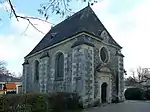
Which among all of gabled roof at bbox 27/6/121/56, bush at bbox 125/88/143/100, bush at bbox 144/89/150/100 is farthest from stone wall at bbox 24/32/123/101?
bush at bbox 144/89/150/100

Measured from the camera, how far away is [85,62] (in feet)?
75.6

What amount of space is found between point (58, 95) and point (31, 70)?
17.1m

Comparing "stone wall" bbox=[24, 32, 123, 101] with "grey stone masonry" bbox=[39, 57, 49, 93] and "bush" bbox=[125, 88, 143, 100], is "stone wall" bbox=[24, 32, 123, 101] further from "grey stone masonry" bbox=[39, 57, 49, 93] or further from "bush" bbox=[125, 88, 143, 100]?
"bush" bbox=[125, 88, 143, 100]

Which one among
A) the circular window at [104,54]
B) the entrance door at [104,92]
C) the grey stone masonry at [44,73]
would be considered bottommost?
the entrance door at [104,92]

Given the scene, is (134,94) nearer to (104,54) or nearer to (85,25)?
(104,54)

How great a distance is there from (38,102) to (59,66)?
11.8 metres

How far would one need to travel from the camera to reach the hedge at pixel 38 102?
1375 cm

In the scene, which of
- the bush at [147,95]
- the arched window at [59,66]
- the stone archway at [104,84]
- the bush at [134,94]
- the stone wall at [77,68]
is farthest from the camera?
the bush at [134,94]

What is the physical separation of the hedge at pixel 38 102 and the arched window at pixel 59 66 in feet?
18.7

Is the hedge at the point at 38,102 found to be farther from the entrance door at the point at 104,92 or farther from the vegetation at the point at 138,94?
the vegetation at the point at 138,94

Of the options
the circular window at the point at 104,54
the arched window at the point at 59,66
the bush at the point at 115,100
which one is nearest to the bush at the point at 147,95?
the bush at the point at 115,100

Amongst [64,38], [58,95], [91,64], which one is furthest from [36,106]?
[64,38]

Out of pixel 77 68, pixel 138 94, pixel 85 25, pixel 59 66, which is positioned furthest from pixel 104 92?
pixel 138 94

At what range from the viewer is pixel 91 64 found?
2370cm
